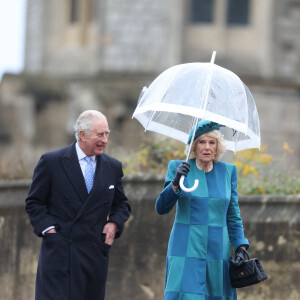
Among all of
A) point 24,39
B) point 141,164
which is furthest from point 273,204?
point 24,39

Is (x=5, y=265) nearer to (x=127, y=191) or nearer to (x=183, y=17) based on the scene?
(x=127, y=191)

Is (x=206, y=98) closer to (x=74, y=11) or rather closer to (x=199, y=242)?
(x=199, y=242)

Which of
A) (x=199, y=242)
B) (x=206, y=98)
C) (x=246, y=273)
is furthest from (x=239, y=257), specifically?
(x=206, y=98)

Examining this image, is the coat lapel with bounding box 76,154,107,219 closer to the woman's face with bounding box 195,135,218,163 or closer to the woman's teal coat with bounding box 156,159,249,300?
the woman's teal coat with bounding box 156,159,249,300

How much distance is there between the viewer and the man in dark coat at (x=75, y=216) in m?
6.45

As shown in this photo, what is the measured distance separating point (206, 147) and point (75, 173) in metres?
0.89

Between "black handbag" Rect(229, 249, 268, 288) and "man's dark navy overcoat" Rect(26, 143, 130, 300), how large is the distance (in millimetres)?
886

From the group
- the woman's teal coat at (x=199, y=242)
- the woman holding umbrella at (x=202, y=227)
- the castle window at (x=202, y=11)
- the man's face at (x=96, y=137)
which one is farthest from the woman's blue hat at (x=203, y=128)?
the castle window at (x=202, y=11)

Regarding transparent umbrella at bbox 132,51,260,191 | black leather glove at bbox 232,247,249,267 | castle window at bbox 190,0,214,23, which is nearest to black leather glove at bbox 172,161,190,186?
transparent umbrella at bbox 132,51,260,191

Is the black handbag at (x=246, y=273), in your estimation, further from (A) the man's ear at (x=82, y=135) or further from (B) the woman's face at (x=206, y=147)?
(A) the man's ear at (x=82, y=135)

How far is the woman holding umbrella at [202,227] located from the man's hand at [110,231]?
16.6 inches

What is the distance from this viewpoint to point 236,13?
22.2 meters

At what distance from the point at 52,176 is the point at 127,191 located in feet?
8.23

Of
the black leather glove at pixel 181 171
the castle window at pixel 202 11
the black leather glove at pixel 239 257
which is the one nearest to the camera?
the black leather glove at pixel 181 171
